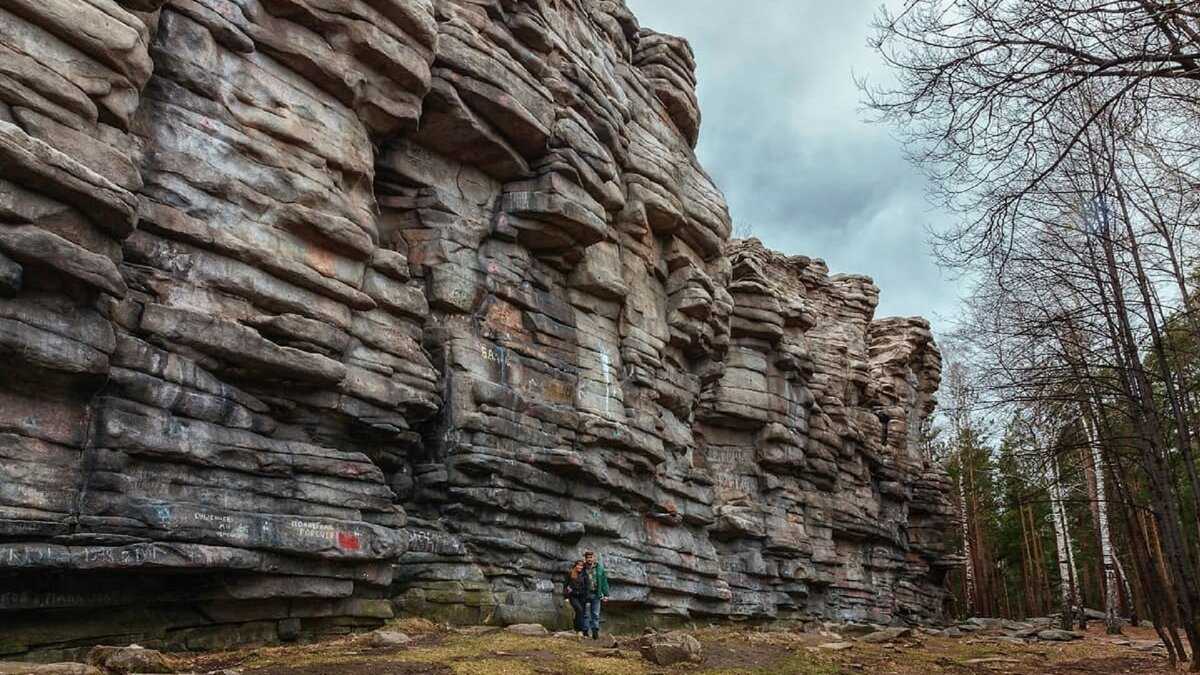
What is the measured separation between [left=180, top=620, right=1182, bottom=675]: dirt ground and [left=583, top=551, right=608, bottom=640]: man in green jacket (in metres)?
1.28

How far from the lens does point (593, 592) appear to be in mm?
18203

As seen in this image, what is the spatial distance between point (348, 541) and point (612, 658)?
4738 mm

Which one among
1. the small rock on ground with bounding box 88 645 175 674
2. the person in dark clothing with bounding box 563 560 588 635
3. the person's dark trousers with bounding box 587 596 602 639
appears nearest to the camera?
the small rock on ground with bounding box 88 645 175 674

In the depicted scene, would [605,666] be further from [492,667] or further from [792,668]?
[792,668]

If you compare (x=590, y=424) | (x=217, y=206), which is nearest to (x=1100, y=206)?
(x=590, y=424)

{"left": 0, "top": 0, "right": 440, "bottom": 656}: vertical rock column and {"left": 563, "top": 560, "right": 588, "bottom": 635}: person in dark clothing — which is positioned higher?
{"left": 0, "top": 0, "right": 440, "bottom": 656}: vertical rock column

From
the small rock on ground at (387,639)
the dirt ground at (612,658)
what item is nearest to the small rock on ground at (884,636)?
the dirt ground at (612,658)

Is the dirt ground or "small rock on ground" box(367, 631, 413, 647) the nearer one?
the dirt ground

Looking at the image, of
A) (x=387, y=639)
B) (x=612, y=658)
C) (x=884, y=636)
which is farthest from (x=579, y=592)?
(x=884, y=636)

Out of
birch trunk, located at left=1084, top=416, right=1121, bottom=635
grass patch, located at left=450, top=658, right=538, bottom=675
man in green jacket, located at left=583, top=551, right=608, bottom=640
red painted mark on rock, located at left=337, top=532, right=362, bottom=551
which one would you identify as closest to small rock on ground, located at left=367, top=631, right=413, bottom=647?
red painted mark on rock, located at left=337, top=532, right=362, bottom=551

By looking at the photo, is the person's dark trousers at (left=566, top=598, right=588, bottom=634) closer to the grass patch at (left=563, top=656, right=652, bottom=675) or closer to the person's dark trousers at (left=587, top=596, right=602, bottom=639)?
the person's dark trousers at (left=587, top=596, right=602, bottom=639)

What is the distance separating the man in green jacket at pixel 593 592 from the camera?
17969mm

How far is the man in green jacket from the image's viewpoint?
18.0 meters

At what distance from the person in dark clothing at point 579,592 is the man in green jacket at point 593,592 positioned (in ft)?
0.28
